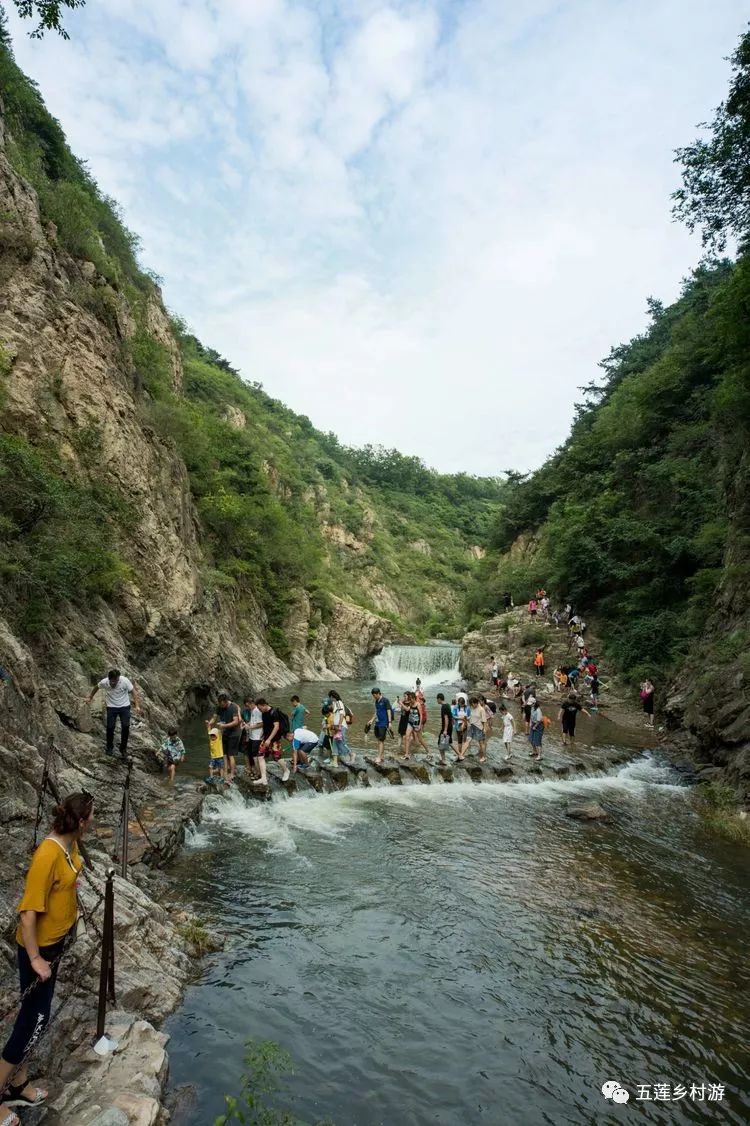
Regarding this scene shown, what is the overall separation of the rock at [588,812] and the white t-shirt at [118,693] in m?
9.32

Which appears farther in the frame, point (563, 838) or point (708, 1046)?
point (563, 838)

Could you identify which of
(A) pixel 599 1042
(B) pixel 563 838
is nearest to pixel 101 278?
(B) pixel 563 838

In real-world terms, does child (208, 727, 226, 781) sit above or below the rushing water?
above

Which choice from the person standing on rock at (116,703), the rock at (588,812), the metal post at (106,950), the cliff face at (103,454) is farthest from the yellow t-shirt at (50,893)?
the rock at (588,812)

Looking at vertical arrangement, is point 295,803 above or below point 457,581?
below

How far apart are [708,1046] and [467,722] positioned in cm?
1050

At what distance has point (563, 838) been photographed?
10773 millimetres

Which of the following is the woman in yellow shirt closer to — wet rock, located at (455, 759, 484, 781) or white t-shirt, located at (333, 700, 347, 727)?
white t-shirt, located at (333, 700, 347, 727)

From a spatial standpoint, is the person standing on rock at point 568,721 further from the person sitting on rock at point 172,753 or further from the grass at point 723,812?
the person sitting on rock at point 172,753

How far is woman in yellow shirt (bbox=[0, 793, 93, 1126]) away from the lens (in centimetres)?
363

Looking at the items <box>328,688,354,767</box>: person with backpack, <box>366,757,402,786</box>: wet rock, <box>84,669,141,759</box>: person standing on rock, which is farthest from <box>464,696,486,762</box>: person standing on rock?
<box>84,669,141,759</box>: person standing on rock

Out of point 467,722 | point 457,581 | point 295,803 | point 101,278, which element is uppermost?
point 101,278

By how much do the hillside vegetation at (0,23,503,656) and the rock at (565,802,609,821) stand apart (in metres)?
11.5

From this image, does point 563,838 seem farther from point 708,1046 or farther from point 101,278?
point 101,278
